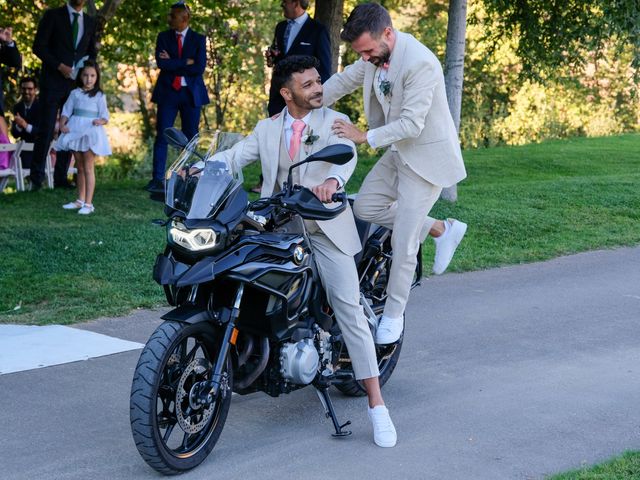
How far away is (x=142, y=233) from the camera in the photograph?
10.8 meters

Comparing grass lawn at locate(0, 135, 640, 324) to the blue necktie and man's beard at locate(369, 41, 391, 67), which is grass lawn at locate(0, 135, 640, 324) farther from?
man's beard at locate(369, 41, 391, 67)

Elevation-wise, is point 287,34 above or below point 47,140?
above

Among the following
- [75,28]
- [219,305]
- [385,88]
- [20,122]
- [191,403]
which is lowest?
[191,403]

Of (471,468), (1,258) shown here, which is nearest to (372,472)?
(471,468)

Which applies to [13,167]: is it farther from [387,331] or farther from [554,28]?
[387,331]

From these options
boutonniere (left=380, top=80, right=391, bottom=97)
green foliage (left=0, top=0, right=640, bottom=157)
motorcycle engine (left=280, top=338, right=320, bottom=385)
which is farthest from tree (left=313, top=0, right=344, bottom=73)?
motorcycle engine (left=280, top=338, right=320, bottom=385)

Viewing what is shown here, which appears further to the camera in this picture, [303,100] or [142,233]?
[142,233]

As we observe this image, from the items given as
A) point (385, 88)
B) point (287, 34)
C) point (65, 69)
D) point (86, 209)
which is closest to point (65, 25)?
point (65, 69)

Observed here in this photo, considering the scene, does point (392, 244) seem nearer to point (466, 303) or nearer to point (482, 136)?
point (466, 303)

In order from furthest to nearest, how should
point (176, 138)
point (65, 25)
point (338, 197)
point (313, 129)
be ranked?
point (65, 25) → point (313, 129) → point (338, 197) → point (176, 138)

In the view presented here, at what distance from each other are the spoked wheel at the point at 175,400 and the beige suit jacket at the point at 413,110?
1.59m

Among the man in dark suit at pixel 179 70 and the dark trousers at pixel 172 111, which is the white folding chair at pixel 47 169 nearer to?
the dark trousers at pixel 172 111

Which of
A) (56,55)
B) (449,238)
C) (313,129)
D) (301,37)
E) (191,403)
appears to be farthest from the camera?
(56,55)

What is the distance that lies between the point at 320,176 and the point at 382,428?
130 cm
